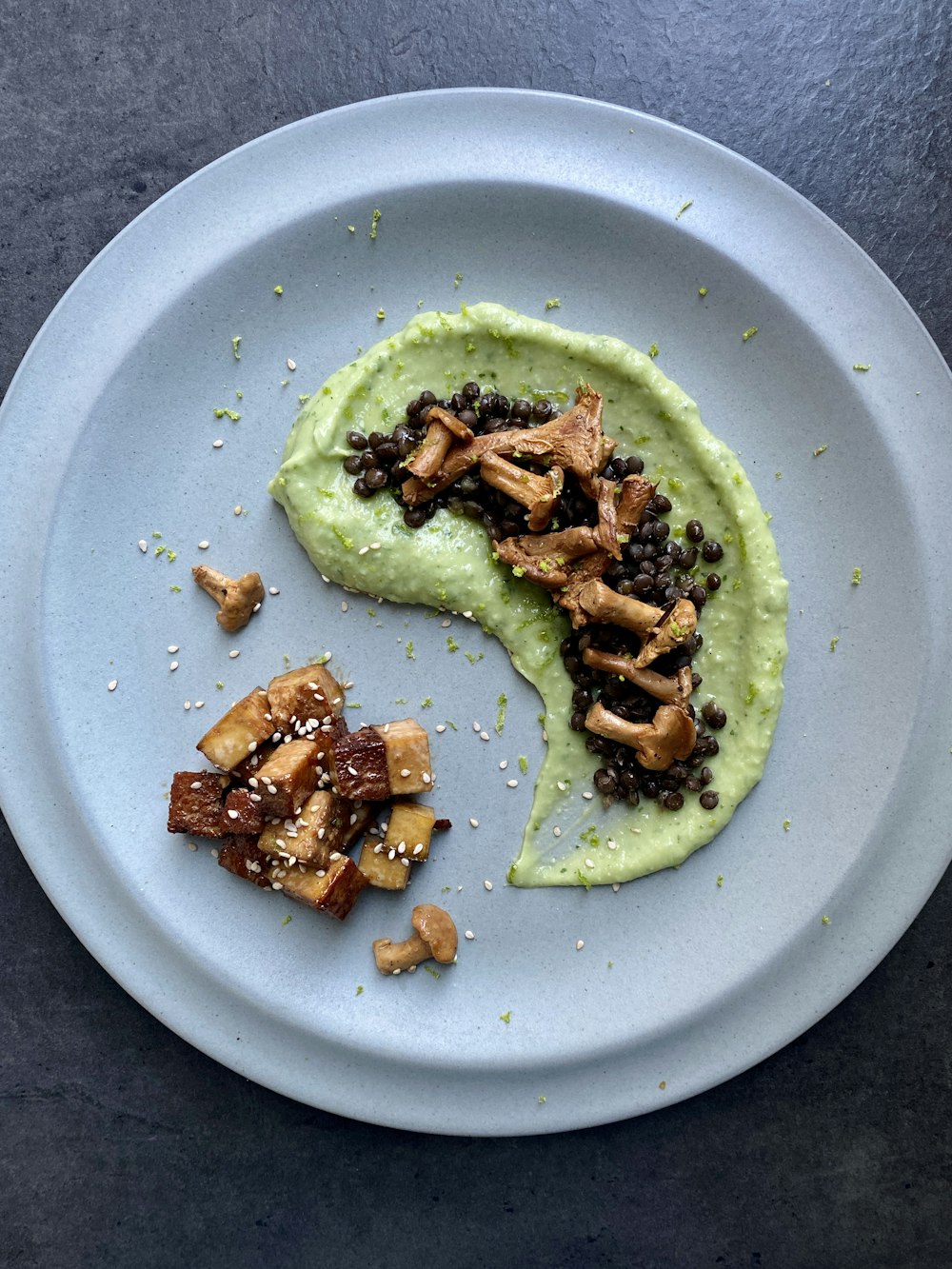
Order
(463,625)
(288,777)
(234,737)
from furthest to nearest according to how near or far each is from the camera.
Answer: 1. (463,625)
2. (234,737)
3. (288,777)

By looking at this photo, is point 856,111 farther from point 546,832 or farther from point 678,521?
point 546,832

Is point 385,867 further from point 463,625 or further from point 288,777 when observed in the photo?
point 463,625

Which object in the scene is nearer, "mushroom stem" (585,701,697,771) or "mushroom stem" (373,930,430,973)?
"mushroom stem" (585,701,697,771)

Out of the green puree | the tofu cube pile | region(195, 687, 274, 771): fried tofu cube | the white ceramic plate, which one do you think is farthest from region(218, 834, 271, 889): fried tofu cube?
the green puree

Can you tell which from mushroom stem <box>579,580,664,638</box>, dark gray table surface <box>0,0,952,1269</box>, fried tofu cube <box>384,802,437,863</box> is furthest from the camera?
dark gray table surface <box>0,0,952,1269</box>

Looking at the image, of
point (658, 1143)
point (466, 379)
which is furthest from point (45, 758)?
point (658, 1143)

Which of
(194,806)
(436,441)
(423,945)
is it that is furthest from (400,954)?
(436,441)

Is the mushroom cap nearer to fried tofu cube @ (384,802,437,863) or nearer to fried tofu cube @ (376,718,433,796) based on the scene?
fried tofu cube @ (384,802,437,863)
